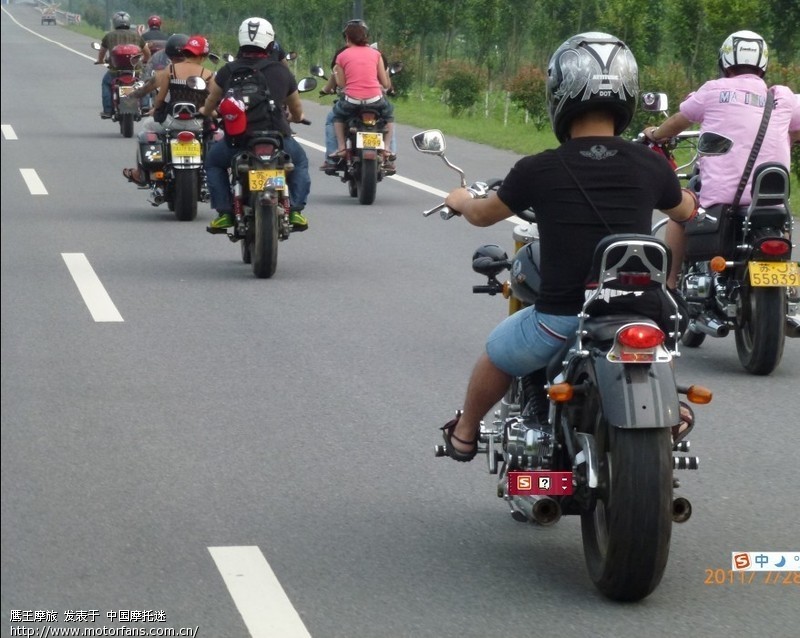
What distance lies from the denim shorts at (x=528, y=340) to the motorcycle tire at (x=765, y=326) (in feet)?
12.2

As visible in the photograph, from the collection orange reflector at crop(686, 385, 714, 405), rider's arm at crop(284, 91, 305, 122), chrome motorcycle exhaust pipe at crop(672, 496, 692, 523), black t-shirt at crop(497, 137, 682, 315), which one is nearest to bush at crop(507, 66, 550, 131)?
rider's arm at crop(284, 91, 305, 122)

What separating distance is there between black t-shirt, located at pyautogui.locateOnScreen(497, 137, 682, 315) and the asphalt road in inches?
37.2

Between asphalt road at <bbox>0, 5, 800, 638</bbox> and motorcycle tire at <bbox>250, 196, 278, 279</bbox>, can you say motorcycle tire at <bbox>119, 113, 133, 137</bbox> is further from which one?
motorcycle tire at <bbox>250, 196, 278, 279</bbox>

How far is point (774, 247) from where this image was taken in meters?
8.85

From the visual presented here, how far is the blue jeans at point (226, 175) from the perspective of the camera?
12500 millimetres

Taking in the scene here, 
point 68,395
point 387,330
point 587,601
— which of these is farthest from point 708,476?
point 387,330

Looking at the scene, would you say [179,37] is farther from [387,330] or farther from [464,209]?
[464,209]

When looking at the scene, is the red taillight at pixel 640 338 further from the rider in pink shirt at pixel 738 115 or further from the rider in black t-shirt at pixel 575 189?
the rider in pink shirt at pixel 738 115

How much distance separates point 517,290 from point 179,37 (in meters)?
10.1

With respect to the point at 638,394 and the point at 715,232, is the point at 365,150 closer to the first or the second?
Answer: the point at 715,232

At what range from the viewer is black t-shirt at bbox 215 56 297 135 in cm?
1225

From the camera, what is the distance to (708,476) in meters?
6.77

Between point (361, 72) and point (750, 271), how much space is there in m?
9.08

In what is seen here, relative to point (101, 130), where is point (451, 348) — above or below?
above
